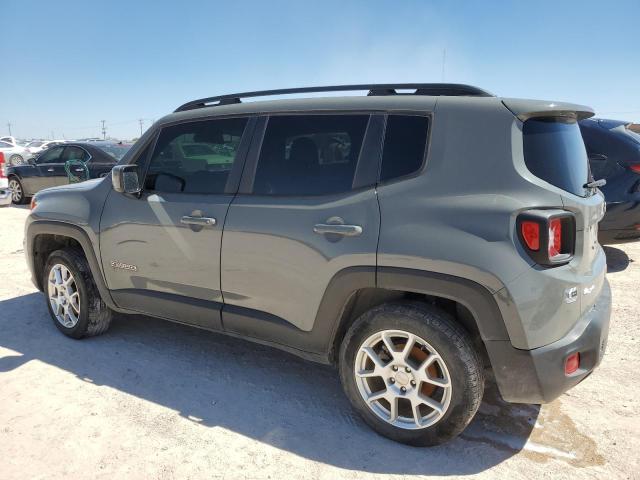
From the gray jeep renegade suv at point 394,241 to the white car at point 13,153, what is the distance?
24.1 metres

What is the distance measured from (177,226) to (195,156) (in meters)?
0.52

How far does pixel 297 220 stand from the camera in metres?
2.76

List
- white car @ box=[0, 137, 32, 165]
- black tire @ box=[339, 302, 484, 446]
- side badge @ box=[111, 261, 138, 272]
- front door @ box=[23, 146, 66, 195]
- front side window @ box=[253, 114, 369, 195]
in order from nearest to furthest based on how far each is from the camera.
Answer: black tire @ box=[339, 302, 484, 446], front side window @ box=[253, 114, 369, 195], side badge @ box=[111, 261, 138, 272], front door @ box=[23, 146, 66, 195], white car @ box=[0, 137, 32, 165]

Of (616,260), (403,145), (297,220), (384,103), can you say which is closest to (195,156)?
(297,220)

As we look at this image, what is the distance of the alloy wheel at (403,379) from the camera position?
2516mm

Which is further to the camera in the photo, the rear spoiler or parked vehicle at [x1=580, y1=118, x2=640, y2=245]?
parked vehicle at [x1=580, y1=118, x2=640, y2=245]

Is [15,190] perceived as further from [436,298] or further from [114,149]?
[436,298]

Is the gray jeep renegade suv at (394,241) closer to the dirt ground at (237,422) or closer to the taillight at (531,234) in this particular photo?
the taillight at (531,234)

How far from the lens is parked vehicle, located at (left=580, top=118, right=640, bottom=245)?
5.41 m

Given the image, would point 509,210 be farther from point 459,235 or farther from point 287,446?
point 287,446

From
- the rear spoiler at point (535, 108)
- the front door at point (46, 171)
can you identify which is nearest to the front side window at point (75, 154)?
the front door at point (46, 171)

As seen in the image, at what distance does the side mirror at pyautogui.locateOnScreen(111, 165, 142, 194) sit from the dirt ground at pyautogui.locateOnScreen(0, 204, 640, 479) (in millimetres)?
1271

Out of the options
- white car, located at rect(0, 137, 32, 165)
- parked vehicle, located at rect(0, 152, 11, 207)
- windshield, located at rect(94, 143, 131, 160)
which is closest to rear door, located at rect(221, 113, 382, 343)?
windshield, located at rect(94, 143, 131, 160)

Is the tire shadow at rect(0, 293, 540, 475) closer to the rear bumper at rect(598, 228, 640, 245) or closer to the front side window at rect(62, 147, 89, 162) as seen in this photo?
the rear bumper at rect(598, 228, 640, 245)
